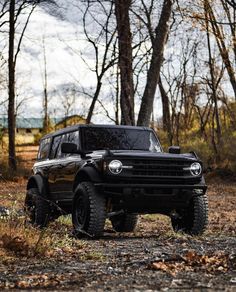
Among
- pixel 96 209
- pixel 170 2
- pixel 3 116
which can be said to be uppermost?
pixel 170 2

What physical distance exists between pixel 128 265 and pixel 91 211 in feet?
8.12

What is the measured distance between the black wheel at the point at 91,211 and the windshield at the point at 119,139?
3.52 feet

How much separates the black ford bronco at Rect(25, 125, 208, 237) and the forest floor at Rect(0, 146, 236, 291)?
0.47 m

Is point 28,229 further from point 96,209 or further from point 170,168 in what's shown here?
point 170,168

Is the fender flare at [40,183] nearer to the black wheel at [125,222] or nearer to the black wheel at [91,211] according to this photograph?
the black wheel at [125,222]

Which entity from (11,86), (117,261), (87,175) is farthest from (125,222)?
(11,86)

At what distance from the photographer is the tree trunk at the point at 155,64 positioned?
1822 centimetres

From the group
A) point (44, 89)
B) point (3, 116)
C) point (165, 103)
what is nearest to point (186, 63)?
point (165, 103)

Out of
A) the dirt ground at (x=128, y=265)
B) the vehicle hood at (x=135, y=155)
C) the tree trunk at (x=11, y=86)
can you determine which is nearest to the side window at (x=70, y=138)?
the vehicle hood at (x=135, y=155)

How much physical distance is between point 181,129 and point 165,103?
5711 mm

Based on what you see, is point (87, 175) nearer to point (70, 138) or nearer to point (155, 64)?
point (70, 138)

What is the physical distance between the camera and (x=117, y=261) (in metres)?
6.62

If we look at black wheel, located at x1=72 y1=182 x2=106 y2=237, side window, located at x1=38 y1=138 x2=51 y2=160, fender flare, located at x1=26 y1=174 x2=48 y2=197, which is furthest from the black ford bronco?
side window, located at x1=38 y1=138 x2=51 y2=160

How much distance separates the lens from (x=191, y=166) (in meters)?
9.27
